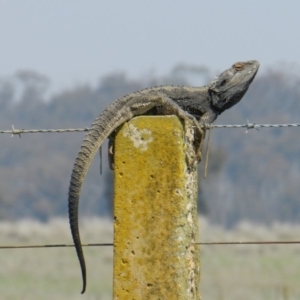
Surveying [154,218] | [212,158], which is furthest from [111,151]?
[212,158]

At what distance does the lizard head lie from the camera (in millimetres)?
7328

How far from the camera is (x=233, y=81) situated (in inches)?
291

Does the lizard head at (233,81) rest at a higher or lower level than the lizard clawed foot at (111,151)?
higher

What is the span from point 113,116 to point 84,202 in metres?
73.1

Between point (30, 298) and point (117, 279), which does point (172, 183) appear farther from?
point (30, 298)

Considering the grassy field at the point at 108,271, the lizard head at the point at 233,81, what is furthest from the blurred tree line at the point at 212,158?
the lizard head at the point at 233,81

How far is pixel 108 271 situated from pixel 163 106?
58.8 feet

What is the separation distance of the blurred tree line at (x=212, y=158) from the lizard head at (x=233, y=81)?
50553 mm

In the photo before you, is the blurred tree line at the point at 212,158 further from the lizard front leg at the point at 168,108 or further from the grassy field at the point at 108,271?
the lizard front leg at the point at 168,108

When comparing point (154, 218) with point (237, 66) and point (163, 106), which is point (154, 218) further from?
point (237, 66)

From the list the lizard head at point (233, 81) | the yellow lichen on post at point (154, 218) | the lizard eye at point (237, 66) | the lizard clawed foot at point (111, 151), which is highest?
the lizard eye at point (237, 66)

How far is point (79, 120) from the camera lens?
114 m

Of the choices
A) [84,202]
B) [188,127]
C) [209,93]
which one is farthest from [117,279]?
[84,202]

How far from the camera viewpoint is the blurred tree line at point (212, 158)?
266 feet
